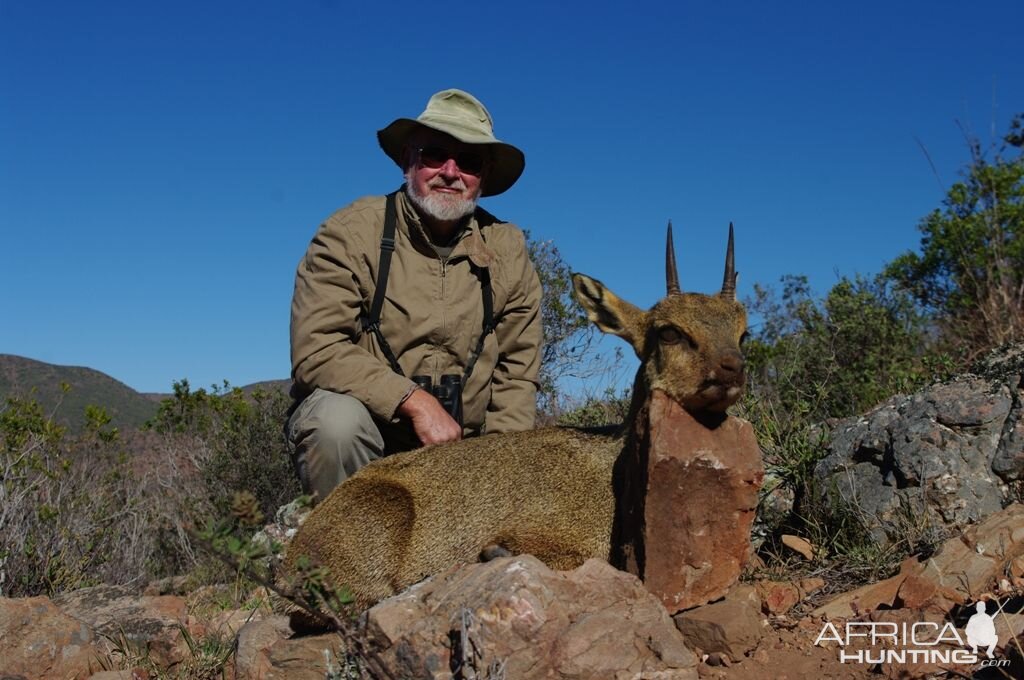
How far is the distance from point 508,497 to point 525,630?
5.69 ft

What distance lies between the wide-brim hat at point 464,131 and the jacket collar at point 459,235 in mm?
534

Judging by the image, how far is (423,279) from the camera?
7965 millimetres

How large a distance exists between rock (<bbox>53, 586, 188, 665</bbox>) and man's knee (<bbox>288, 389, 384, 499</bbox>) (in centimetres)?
140

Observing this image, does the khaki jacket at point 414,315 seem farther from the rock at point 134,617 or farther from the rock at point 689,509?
the rock at point 689,509

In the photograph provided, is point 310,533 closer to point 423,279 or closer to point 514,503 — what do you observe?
point 514,503

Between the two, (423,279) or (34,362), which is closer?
(423,279)

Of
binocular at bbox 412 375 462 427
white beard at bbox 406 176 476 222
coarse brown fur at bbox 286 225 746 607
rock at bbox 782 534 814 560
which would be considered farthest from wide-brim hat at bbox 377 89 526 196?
rock at bbox 782 534 814 560

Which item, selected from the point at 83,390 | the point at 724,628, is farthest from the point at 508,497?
the point at 83,390

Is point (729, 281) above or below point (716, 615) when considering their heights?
above

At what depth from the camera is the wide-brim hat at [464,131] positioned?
8.19 m

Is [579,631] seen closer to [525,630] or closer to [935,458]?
[525,630]

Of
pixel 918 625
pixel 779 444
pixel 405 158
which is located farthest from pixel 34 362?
pixel 918 625

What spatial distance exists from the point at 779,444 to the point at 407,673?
4547 mm

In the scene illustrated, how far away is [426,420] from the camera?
23.5ft
